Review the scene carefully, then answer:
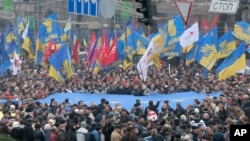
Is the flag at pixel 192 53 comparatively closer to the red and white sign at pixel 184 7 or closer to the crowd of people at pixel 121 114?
the crowd of people at pixel 121 114

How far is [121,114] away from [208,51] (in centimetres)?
1114

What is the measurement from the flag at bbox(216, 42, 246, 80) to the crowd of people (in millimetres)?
619

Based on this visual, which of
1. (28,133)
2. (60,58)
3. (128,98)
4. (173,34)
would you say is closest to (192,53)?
(173,34)

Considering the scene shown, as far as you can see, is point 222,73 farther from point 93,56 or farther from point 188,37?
point 93,56

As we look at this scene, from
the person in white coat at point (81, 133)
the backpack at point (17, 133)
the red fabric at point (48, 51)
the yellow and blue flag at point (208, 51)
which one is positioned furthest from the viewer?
the red fabric at point (48, 51)

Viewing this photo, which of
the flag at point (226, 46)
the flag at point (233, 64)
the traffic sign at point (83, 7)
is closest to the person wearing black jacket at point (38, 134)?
the traffic sign at point (83, 7)

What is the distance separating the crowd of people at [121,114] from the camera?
58.7 ft

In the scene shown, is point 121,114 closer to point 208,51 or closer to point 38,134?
point 38,134

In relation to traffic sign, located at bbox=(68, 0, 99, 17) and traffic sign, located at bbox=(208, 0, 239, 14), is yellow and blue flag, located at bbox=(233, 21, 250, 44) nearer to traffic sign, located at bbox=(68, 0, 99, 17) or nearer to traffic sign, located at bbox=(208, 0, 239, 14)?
traffic sign, located at bbox=(208, 0, 239, 14)

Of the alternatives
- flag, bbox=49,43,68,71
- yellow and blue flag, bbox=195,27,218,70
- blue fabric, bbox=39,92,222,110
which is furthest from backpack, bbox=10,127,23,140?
yellow and blue flag, bbox=195,27,218,70

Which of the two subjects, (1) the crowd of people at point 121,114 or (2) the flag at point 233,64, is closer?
(1) the crowd of people at point 121,114

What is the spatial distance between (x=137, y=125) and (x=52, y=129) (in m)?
1.86

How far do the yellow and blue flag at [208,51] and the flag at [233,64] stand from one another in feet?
4.45

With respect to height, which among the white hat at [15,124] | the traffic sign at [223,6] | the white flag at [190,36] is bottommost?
the white hat at [15,124]
